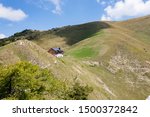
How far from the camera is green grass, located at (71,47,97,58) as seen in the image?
361 feet

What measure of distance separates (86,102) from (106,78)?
8300 cm

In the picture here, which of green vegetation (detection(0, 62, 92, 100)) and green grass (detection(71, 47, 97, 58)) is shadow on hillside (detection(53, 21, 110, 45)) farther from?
green vegetation (detection(0, 62, 92, 100))

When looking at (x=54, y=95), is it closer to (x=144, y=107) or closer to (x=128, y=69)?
(x=144, y=107)

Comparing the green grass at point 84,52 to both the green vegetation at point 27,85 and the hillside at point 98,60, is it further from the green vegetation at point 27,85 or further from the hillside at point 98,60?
the green vegetation at point 27,85

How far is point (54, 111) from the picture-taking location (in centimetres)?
938

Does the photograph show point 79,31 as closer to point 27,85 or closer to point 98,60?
point 98,60

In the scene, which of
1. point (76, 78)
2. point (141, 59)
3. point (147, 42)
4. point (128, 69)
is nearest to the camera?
point (76, 78)

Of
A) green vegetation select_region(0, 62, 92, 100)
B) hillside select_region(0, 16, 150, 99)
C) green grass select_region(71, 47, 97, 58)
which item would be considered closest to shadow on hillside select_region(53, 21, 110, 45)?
hillside select_region(0, 16, 150, 99)

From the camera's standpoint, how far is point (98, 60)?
341 feet

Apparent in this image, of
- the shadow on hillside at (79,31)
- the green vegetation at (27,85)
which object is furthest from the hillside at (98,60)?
the green vegetation at (27,85)

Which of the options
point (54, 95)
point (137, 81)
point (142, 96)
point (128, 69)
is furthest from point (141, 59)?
point (54, 95)

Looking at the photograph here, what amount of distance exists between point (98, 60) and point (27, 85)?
7064 centimetres

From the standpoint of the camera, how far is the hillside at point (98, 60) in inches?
2433

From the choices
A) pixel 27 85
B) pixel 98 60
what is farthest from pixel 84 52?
pixel 27 85
